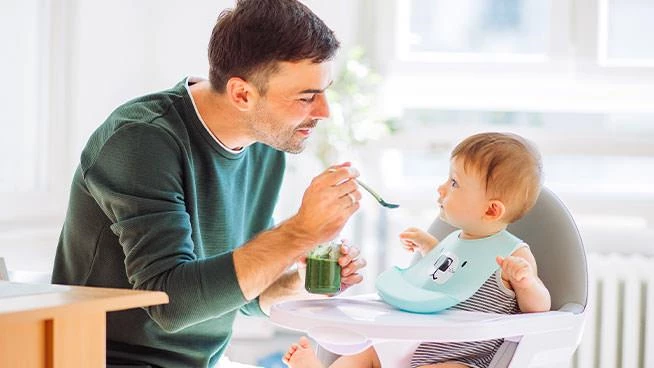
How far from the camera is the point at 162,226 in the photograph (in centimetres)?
189

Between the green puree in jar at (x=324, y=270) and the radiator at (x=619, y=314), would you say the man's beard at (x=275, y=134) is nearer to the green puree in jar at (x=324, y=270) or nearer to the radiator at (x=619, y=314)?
the green puree in jar at (x=324, y=270)

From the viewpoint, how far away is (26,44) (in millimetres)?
3133

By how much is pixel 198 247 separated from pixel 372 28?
1.66 meters

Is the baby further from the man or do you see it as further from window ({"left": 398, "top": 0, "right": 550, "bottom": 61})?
window ({"left": 398, "top": 0, "right": 550, "bottom": 61})

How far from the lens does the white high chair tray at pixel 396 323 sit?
1649 mm

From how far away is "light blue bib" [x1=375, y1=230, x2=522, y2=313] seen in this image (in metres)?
1.82

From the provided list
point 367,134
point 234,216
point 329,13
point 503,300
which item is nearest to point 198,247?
point 234,216

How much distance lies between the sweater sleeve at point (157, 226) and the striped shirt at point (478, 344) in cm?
34

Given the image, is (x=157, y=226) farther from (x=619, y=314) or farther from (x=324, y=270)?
(x=619, y=314)

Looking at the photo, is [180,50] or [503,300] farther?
[180,50]

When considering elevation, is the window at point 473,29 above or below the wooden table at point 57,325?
above

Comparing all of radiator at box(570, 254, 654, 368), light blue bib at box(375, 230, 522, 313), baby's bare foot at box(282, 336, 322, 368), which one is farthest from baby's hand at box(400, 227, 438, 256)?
radiator at box(570, 254, 654, 368)

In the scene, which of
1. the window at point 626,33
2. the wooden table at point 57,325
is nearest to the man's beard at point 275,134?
the wooden table at point 57,325

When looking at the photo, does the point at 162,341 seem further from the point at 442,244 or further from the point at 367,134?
the point at 367,134
